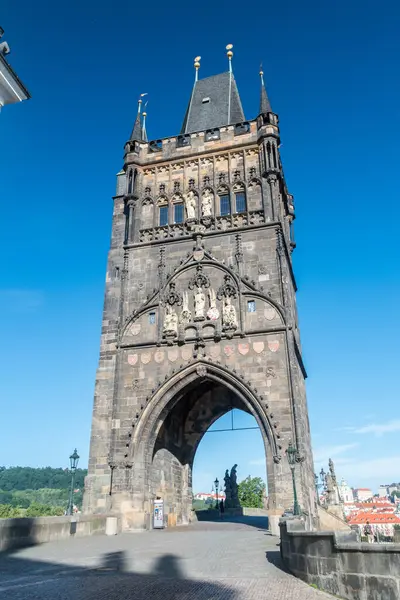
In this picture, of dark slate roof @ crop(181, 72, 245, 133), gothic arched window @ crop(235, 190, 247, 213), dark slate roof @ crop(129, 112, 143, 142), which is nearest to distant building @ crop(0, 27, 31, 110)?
gothic arched window @ crop(235, 190, 247, 213)

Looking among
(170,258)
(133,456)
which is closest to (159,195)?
(170,258)

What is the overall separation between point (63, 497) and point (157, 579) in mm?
97645

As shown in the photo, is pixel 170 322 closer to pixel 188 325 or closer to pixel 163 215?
pixel 188 325

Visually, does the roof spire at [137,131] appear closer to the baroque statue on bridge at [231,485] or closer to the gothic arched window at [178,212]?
the gothic arched window at [178,212]

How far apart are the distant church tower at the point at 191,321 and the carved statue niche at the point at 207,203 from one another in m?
0.05

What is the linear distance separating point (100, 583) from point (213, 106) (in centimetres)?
2522

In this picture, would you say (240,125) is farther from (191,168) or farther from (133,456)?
(133,456)

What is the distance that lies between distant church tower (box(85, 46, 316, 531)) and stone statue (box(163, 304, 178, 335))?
1.7 inches

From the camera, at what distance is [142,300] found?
20.5 meters

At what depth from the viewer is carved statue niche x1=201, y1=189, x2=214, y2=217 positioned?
2149 cm

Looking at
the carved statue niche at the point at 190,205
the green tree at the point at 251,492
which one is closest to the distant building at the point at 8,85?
the carved statue niche at the point at 190,205

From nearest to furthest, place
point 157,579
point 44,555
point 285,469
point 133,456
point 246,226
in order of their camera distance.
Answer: point 157,579
point 44,555
point 285,469
point 133,456
point 246,226

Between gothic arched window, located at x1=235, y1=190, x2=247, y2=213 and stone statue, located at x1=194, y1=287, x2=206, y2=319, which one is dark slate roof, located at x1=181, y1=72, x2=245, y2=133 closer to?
gothic arched window, located at x1=235, y1=190, x2=247, y2=213

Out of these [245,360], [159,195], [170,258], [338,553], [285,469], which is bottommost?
[338,553]
